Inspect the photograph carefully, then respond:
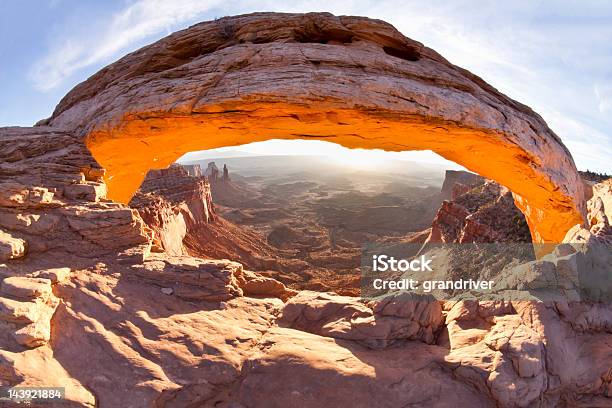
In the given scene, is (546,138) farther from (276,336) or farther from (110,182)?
(110,182)

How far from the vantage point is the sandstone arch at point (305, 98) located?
7789 mm

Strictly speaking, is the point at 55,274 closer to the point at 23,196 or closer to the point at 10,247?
the point at 10,247

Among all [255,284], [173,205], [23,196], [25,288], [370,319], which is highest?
[23,196]

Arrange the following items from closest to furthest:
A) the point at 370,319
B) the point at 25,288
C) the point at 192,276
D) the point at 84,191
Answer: the point at 25,288
the point at 370,319
the point at 192,276
the point at 84,191

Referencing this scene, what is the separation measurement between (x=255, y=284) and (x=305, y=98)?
4.83m

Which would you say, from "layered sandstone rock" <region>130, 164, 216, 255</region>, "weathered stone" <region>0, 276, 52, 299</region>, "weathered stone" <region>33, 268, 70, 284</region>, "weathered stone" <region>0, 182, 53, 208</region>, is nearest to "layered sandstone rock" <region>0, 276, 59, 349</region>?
"weathered stone" <region>0, 276, 52, 299</region>

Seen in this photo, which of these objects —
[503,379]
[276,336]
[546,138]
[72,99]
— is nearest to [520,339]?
[503,379]

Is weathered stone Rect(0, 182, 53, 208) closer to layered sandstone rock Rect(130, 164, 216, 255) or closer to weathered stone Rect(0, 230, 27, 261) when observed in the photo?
weathered stone Rect(0, 230, 27, 261)

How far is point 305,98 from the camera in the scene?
25.0 feet

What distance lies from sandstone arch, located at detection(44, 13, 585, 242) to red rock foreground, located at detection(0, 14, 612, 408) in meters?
0.05

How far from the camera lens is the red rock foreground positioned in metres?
5.21

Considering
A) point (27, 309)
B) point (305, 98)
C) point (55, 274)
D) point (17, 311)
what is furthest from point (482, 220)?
point (17, 311)

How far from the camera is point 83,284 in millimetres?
6230

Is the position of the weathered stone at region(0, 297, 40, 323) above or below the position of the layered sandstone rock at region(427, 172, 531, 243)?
below
